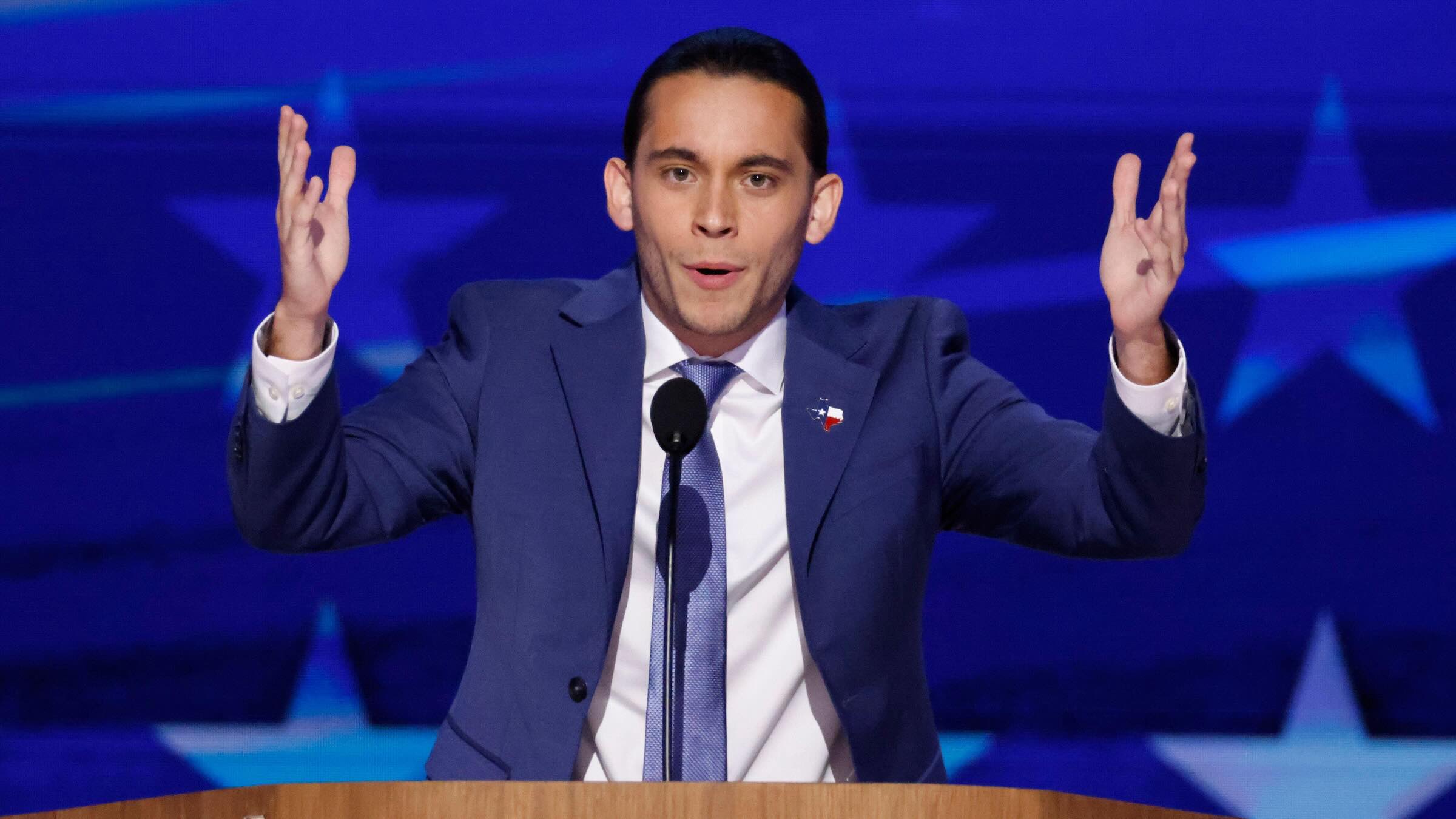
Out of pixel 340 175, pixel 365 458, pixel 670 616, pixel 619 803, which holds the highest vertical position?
pixel 340 175

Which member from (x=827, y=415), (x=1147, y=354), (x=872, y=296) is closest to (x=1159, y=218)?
(x=1147, y=354)

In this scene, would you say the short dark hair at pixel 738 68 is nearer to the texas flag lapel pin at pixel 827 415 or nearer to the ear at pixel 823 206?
the ear at pixel 823 206

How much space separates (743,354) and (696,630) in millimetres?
360

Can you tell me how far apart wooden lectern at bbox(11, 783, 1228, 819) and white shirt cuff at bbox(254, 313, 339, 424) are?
0.48 meters

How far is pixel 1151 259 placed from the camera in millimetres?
1757

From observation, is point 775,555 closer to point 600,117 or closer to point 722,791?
point 722,791

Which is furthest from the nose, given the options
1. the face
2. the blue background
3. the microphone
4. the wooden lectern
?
the blue background

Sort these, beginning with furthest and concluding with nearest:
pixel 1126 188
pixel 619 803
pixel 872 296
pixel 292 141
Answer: pixel 872 296, pixel 1126 188, pixel 292 141, pixel 619 803

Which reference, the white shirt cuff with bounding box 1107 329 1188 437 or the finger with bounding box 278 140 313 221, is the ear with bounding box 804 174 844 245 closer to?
the white shirt cuff with bounding box 1107 329 1188 437

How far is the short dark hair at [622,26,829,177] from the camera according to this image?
78.8 inches

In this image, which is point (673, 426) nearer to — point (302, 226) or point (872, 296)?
point (302, 226)

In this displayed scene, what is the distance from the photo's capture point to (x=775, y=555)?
6.42ft

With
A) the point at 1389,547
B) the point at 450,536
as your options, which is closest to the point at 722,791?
the point at 450,536

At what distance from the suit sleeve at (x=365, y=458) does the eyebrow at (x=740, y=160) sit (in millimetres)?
303
